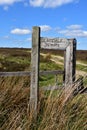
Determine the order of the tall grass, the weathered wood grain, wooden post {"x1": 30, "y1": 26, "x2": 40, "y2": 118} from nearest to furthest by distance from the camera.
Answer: the tall grass
wooden post {"x1": 30, "y1": 26, "x2": 40, "y2": 118}
the weathered wood grain

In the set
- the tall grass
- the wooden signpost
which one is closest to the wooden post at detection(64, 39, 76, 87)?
the wooden signpost

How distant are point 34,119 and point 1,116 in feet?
1.65

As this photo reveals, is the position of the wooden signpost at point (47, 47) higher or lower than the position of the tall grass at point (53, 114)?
higher

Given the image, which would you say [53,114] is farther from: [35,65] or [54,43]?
[54,43]

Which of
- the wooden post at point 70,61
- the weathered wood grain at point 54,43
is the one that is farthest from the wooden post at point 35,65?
the wooden post at point 70,61

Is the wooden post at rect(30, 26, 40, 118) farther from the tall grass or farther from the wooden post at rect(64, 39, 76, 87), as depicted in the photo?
the wooden post at rect(64, 39, 76, 87)

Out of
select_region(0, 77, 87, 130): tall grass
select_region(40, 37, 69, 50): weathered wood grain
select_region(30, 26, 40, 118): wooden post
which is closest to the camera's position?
select_region(0, 77, 87, 130): tall grass

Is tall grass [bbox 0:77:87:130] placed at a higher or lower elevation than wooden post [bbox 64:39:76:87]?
lower

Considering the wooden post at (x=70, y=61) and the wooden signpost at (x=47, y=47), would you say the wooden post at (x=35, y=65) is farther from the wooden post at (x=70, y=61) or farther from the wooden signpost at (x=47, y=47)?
the wooden post at (x=70, y=61)

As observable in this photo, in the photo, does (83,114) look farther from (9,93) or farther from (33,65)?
(9,93)

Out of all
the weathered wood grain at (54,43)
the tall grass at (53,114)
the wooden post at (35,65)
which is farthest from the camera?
the weathered wood grain at (54,43)

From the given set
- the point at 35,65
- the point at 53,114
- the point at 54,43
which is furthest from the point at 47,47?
the point at 53,114

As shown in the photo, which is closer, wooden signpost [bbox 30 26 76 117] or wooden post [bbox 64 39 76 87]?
wooden signpost [bbox 30 26 76 117]

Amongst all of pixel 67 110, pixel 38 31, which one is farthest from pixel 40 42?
pixel 67 110
